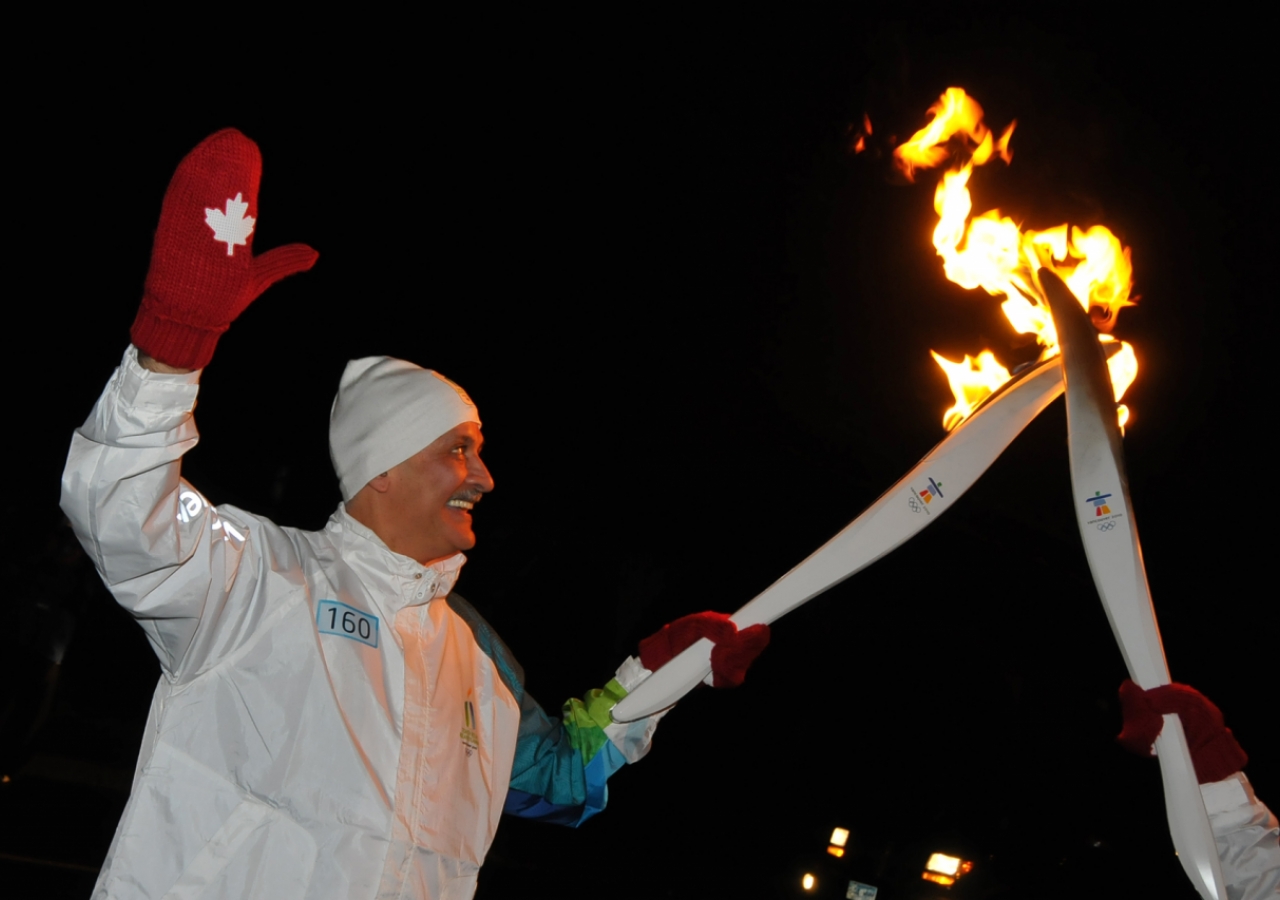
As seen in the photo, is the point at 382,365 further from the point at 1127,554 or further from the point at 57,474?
the point at 57,474

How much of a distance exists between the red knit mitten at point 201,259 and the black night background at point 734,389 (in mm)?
1672

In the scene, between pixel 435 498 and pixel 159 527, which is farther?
pixel 435 498

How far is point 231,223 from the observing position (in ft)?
4.41

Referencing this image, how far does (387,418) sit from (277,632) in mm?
510

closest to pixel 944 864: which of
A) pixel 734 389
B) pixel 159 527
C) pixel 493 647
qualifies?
pixel 734 389

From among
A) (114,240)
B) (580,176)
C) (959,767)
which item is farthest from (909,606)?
(114,240)

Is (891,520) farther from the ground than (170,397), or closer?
farther from the ground

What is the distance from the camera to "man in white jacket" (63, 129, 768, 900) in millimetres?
1298

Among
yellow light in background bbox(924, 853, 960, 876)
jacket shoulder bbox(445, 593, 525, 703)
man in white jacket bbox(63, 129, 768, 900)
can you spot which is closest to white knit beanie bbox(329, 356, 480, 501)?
man in white jacket bbox(63, 129, 768, 900)

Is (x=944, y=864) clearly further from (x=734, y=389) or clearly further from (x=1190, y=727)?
(x=1190, y=727)

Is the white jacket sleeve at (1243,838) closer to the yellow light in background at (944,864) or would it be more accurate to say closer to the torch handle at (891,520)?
the torch handle at (891,520)

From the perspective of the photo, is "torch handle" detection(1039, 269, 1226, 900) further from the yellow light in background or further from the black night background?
the yellow light in background

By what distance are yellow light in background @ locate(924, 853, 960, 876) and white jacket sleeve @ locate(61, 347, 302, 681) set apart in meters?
4.00

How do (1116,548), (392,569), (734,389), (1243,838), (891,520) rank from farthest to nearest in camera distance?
(734,389), (891,520), (1116,548), (1243,838), (392,569)
